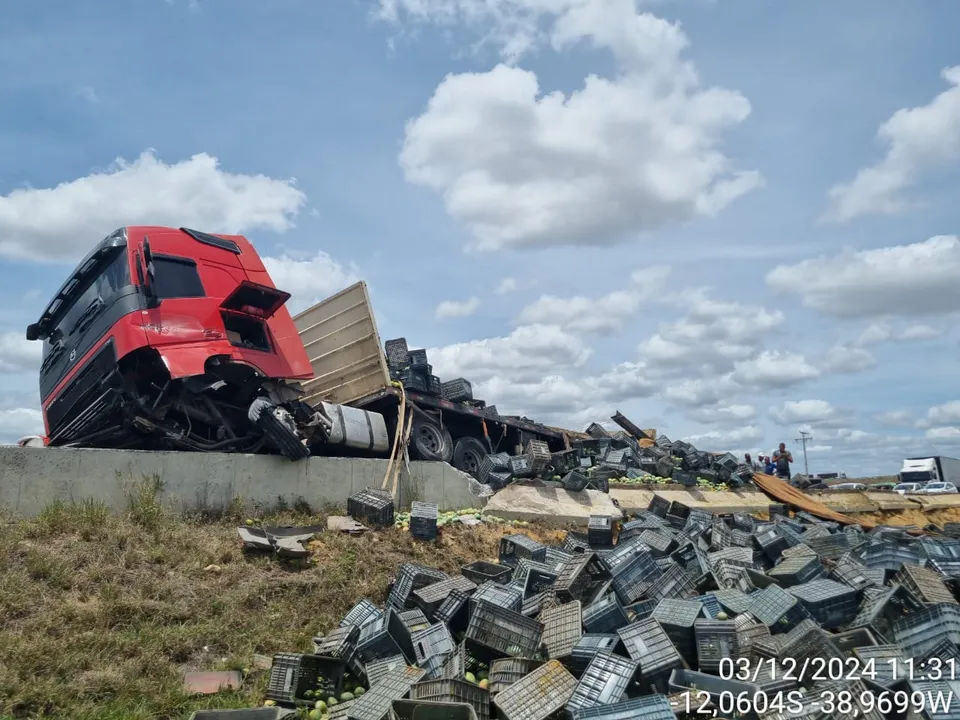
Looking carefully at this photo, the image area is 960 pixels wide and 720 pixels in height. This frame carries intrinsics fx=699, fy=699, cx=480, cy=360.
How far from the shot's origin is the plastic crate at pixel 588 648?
4922mm

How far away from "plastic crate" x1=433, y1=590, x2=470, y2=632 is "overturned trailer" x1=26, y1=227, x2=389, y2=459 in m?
3.64

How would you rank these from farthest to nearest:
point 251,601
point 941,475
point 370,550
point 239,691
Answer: point 941,475 → point 370,550 → point 251,601 → point 239,691

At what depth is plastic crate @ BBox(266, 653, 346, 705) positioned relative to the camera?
4977 millimetres

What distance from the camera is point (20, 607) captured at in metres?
5.36

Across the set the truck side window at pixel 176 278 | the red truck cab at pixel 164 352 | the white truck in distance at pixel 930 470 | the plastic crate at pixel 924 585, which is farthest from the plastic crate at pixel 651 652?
the white truck in distance at pixel 930 470

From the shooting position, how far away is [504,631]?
551cm

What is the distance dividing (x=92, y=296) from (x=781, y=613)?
28.7 feet

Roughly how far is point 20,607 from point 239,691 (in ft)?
6.10

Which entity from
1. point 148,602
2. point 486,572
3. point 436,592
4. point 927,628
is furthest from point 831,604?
point 148,602

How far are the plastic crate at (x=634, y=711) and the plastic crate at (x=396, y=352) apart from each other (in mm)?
8747

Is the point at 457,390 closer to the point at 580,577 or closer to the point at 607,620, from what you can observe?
the point at 580,577

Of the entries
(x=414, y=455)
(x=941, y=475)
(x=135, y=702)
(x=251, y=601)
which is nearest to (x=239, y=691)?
(x=135, y=702)

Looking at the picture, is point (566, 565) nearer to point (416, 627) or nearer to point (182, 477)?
point (416, 627)

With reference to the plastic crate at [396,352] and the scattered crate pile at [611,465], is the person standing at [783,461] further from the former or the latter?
the plastic crate at [396,352]
